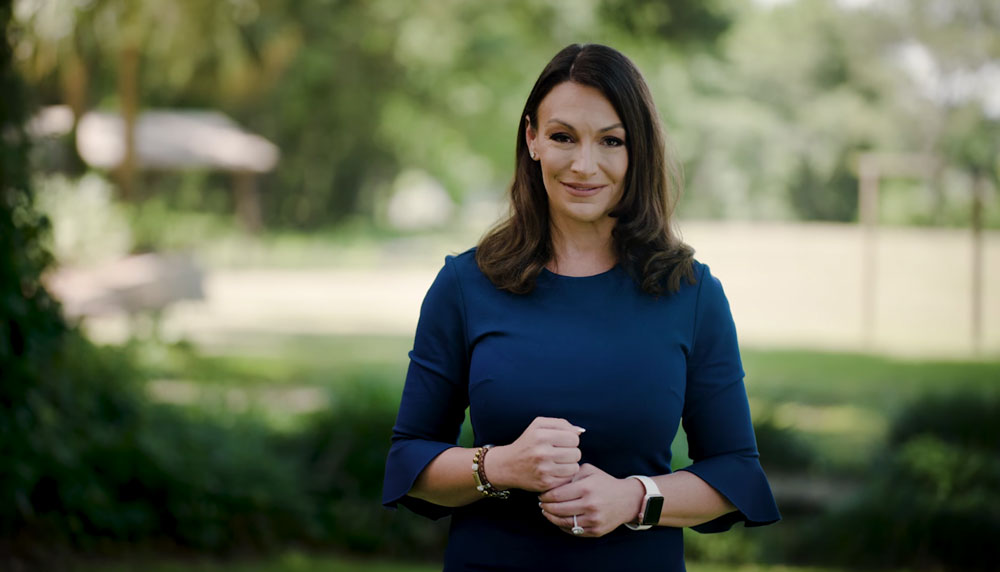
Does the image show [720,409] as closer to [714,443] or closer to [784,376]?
[714,443]

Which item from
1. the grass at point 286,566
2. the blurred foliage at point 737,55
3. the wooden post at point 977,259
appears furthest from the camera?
the wooden post at point 977,259

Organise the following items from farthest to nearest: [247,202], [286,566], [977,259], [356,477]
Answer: [247,202] → [977,259] → [356,477] → [286,566]

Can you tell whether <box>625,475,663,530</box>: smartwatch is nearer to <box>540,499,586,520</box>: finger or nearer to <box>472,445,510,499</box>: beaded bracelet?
<box>540,499,586,520</box>: finger

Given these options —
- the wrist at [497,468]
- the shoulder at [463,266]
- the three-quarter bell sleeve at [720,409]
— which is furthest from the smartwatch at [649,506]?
the shoulder at [463,266]

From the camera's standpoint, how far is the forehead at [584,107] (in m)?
1.92

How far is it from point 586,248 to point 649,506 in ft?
1.68

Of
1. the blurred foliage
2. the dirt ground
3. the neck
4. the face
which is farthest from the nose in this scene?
the dirt ground

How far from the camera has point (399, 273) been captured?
30062mm

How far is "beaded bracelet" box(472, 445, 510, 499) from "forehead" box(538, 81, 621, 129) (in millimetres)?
626

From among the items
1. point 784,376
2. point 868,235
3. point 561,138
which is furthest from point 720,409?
point 784,376

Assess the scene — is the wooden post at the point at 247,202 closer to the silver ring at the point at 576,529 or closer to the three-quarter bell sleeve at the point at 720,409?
the three-quarter bell sleeve at the point at 720,409

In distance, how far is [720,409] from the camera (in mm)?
1944

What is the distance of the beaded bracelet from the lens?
1854 millimetres

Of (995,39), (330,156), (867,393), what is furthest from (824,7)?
(330,156)
